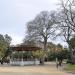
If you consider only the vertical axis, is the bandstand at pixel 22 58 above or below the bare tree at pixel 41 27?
below

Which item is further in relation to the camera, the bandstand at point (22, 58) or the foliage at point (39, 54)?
the foliage at point (39, 54)

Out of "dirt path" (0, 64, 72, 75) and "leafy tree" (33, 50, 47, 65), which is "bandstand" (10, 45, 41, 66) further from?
"dirt path" (0, 64, 72, 75)

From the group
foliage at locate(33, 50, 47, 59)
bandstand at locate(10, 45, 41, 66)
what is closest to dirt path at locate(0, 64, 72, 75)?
bandstand at locate(10, 45, 41, 66)

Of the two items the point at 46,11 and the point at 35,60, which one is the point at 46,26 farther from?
the point at 35,60

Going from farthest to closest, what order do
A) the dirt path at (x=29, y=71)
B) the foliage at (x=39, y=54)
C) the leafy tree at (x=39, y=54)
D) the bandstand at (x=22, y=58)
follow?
1. the leafy tree at (x=39, y=54)
2. the foliage at (x=39, y=54)
3. the bandstand at (x=22, y=58)
4. the dirt path at (x=29, y=71)

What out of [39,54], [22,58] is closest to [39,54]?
[39,54]

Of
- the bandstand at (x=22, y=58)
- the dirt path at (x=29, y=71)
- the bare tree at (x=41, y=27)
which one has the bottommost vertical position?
the dirt path at (x=29, y=71)

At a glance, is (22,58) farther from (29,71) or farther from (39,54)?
(29,71)

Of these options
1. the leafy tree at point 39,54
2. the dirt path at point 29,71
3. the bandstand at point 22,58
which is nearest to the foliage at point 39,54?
the leafy tree at point 39,54

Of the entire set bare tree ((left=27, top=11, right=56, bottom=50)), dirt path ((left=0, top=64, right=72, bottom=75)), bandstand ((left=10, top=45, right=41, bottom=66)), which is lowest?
dirt path ((left=0, top=64, right=72, bottom=75))

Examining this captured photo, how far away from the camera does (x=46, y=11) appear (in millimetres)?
82375

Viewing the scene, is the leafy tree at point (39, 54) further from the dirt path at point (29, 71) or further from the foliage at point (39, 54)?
the dirt path at point (29, 71)

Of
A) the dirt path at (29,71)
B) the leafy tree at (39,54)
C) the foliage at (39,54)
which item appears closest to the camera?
the dirt path at (29,71)

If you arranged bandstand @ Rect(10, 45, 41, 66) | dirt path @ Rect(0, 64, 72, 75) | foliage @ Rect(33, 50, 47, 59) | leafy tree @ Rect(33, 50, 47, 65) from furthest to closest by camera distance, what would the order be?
leafy tree @ Rect(33, 50, 47, 65)
foliage @ Rect(33, 50, 47, 59)
bandstand @ Rect(10, 45, 41, 66)
dirt path @ Rect(0, 64, 72, 75)
